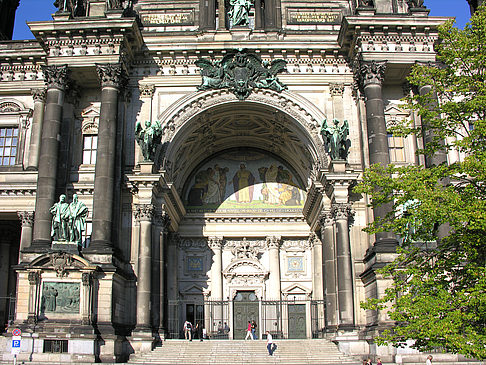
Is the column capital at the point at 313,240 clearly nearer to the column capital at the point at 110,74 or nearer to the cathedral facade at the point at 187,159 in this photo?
the cathedral facade at the point at 187,159

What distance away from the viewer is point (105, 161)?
2527 cm

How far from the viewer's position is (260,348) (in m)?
23.9

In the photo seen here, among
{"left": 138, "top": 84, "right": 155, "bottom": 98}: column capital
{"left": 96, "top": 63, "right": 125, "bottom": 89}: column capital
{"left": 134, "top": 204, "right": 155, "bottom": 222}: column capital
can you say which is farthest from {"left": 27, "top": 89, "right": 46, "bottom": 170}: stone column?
{"left": 134, "top": 204, "right": 155, "bottom": 222}: column capital

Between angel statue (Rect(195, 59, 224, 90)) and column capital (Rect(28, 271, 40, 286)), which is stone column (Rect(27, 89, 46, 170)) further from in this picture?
angel statue (Rect(195, 59, 224, 90))

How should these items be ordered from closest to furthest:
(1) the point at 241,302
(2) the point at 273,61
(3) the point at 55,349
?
(3) the point at 55,349 < (2) the point at 273,61 < (1) the point at 241,302

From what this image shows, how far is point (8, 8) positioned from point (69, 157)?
12.4m

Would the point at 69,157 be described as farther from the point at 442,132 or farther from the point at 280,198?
the point at 442,132

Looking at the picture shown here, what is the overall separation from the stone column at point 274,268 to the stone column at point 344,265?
7.18m

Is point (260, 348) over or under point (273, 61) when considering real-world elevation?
under

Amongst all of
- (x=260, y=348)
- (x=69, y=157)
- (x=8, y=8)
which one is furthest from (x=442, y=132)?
(x=8, y=8)

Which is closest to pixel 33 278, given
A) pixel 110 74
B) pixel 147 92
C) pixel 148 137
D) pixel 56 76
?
pixel 148 137

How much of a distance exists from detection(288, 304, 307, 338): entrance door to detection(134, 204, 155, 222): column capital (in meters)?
10.3

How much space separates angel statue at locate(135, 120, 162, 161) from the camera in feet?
86.8

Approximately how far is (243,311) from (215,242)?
4.26 metres
